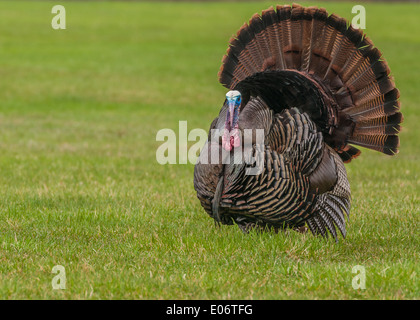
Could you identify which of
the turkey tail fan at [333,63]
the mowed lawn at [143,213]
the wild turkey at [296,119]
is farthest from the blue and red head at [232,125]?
the turkey tail fan at [333,63]

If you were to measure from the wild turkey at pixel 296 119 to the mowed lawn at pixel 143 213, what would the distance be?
15.4 inches

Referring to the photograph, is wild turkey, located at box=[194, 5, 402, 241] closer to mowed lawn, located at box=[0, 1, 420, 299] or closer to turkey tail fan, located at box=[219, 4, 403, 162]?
turkey tail fan, located at box=[219, 4, 403, 162]

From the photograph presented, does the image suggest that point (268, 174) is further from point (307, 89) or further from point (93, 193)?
point (93, 193)

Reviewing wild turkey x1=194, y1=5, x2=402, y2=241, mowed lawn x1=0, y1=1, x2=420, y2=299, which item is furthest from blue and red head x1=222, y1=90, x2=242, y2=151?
mowed lawn x1=0, y1=1, x2=420, y2=299

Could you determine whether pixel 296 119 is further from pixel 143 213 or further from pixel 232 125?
pixel 143 213

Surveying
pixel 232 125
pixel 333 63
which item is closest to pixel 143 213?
pixel 232 125

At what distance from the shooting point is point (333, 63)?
675 cm

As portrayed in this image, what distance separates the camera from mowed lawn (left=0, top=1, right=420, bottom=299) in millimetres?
5051

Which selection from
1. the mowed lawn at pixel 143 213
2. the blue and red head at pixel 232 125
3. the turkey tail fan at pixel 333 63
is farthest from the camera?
the turkey tail fan at pixel 333 63

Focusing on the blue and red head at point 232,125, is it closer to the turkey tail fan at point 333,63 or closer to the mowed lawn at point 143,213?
the mowed lawn at point 143,213

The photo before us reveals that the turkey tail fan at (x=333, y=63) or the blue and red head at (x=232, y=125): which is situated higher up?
the turkey tail fan at (x=333, y=63)

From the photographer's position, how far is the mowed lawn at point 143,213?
505 cm

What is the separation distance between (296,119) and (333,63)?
1.07m

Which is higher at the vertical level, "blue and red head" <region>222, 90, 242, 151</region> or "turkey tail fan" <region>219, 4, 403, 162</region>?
"turkey tail fan" <region>219, 4, 403, 162</region>
